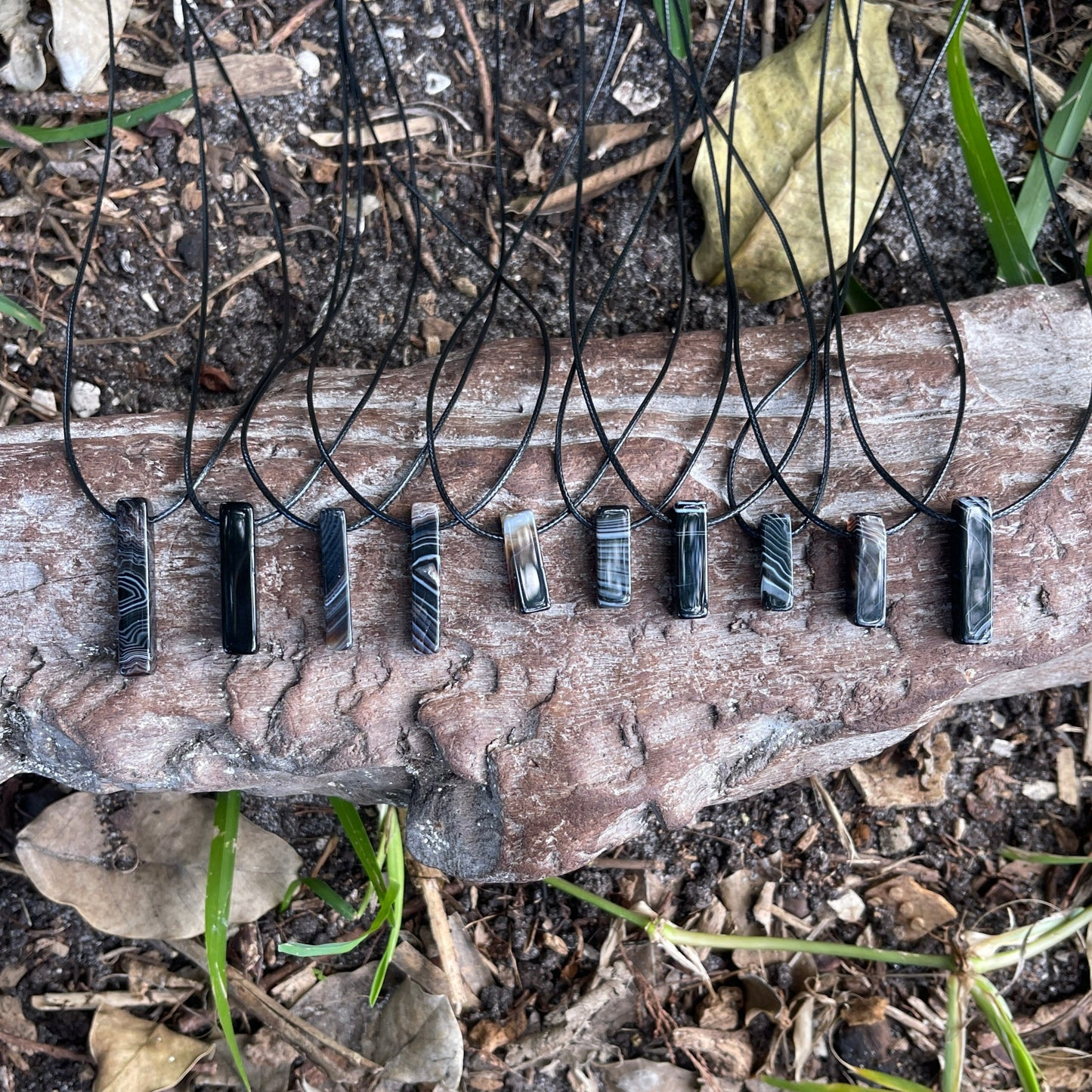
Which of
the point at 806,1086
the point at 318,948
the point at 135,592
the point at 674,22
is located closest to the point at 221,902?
the point at 318,948

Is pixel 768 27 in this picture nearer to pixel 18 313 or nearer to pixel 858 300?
pixel 858 300

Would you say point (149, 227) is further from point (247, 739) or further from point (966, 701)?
point (966, 701)

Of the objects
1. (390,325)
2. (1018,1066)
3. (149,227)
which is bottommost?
(1018,1066)

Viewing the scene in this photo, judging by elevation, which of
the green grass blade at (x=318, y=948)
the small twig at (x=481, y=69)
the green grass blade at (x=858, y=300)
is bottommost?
the green grass blade at (x=318, y=948)

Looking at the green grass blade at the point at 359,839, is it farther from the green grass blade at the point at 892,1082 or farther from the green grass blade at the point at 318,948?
the green grass blade at the point at 892,1082

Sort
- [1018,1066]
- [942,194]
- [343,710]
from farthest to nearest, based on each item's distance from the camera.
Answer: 1. [942,194]
2. [1018,1066]
3. [343,710]

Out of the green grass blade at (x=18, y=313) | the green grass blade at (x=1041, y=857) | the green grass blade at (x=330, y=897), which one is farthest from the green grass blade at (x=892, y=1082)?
the green grass blade at (x=18, y=313)

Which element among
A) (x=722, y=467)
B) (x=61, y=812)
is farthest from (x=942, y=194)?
(x=61, y=812)
